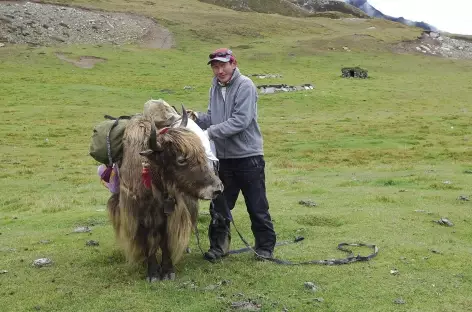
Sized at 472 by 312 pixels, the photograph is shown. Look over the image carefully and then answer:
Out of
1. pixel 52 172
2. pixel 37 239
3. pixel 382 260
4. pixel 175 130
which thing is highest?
pixel 175 130

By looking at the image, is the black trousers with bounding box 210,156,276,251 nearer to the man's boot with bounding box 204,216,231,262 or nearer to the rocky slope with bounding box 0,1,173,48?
the man's boot with bounding box 204,216,231,262

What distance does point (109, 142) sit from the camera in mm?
6324

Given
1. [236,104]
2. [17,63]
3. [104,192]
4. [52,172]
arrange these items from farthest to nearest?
1. [17,63]
2. [52,172]
3. [104,192]
4. [236,104]

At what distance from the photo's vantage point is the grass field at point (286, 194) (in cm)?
600

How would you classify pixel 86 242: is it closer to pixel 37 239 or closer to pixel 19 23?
pixel 37 239

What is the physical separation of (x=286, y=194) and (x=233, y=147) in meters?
6.02

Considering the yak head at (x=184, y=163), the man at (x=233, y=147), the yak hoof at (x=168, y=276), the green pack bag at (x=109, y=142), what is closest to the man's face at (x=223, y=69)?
the man at (x=233, y=147)

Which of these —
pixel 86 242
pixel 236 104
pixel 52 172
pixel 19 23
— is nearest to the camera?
pixel 236 104

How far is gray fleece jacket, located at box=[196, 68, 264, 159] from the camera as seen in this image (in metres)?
6.43

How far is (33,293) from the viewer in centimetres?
600

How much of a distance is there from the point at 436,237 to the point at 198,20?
72.4 meters

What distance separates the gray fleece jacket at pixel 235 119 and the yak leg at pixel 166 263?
1344 millimetres

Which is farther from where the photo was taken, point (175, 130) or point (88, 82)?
point (88, 82)

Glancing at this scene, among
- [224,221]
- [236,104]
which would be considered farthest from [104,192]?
→ [236,104]
